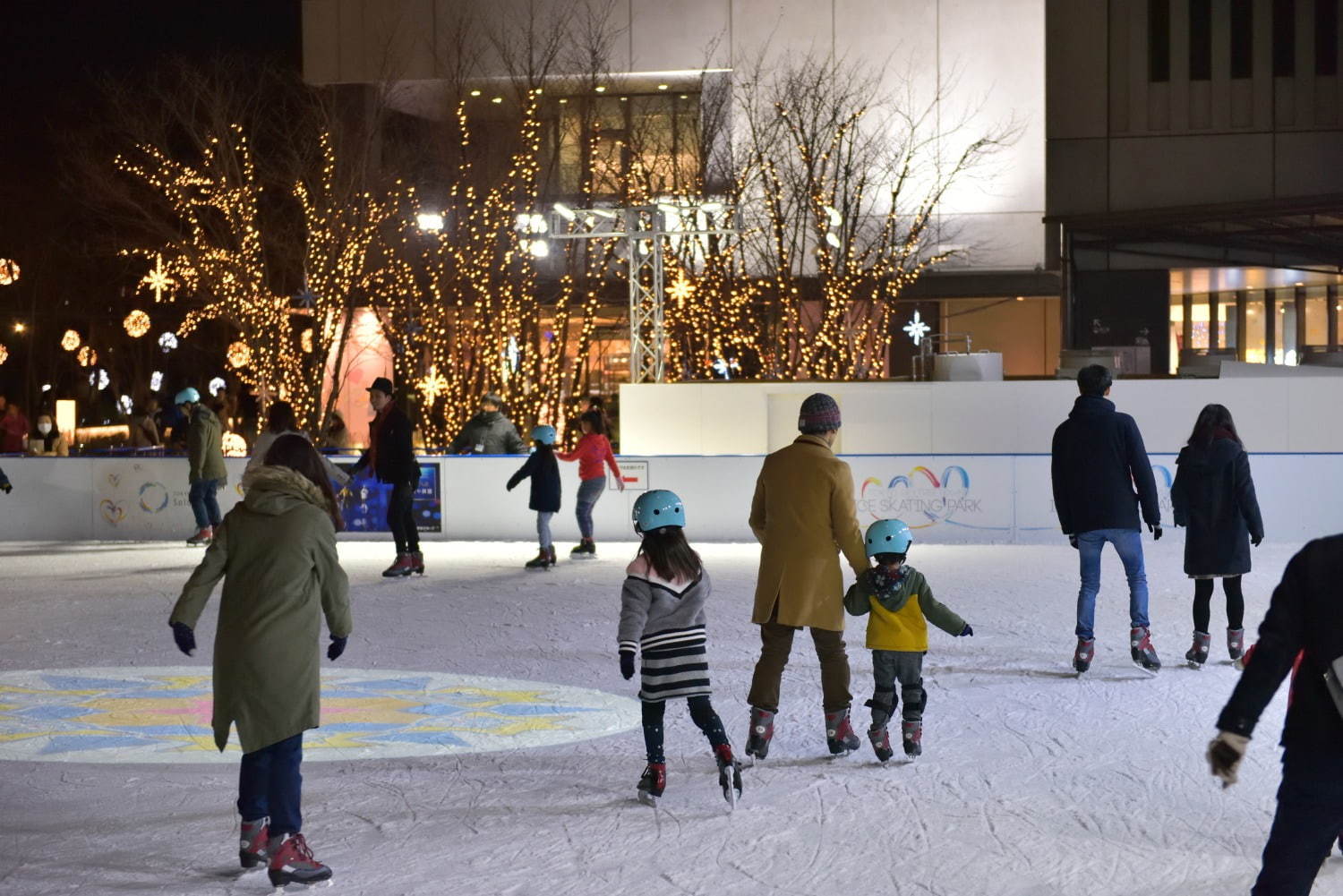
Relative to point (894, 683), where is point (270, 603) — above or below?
above

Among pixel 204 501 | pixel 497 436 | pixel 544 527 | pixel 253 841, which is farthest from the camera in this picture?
pixel 497 436

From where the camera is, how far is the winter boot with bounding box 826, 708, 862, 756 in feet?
21.0

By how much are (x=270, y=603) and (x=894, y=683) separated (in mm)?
2556

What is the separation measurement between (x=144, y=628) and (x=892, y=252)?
62.0 feet

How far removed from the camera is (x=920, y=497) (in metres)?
16.1

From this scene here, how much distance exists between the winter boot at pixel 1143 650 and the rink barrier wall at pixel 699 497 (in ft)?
24.6

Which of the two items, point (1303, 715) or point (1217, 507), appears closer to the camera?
point (1303, 715)

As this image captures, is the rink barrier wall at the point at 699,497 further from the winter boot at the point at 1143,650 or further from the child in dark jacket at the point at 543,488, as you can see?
the winter boot at the point at 1143,650

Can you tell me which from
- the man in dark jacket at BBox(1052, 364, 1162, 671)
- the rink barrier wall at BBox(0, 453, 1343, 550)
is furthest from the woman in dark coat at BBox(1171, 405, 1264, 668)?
the rink barrier wall at BBox(0, 453, 1343, 550)

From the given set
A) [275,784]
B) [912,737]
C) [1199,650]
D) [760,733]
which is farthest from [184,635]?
[1199,650]

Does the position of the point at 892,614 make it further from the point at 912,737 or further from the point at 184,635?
the point at 184,635

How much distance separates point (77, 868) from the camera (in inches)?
194

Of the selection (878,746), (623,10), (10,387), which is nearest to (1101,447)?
(878,746)

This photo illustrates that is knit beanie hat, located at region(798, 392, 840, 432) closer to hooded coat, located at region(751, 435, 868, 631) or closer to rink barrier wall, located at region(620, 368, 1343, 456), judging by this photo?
hooded coat, located at region(751, 435, 868, 631)
